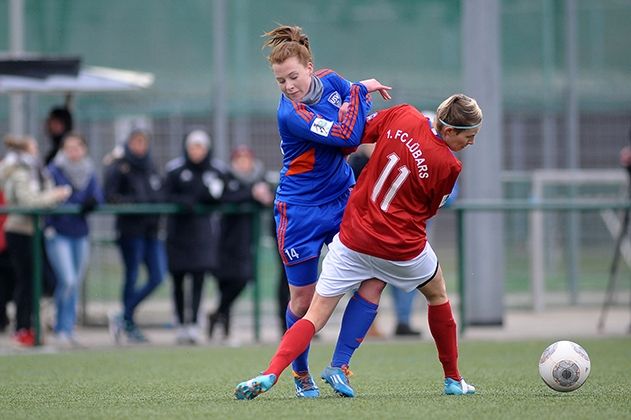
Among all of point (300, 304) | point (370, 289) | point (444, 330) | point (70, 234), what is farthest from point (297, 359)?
point (70, 234)

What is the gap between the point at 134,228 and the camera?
39.7 feet

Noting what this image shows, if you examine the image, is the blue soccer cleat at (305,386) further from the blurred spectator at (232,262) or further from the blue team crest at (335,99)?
the blurred spectator at (232,262)

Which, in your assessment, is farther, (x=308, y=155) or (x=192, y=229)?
(x=192, y=229)

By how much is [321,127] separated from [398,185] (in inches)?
19.5

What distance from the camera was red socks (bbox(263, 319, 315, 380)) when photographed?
20.2 feet

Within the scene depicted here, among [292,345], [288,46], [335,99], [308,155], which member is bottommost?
[292,345]

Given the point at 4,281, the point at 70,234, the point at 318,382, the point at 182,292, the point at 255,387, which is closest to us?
the point at 255,387

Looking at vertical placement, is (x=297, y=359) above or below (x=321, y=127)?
below

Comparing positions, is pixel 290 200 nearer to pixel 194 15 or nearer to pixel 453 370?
pixel 453 370

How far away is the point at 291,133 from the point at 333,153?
284 millimetres

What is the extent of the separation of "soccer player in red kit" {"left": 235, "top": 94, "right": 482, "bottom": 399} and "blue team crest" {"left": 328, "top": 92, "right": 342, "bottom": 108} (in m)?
0.18

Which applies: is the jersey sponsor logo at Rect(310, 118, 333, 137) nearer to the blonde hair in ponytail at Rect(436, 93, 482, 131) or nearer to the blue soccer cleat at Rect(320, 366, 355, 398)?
the blonde hair in ponytail at Rect(436, 93, 482, 131)

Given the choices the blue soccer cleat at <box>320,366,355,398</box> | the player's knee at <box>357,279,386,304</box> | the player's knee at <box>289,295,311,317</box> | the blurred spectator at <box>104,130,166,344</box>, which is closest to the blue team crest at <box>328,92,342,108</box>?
the player's knee at <box>357,279,386,304</box>

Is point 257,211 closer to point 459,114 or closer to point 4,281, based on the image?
point 4,281
